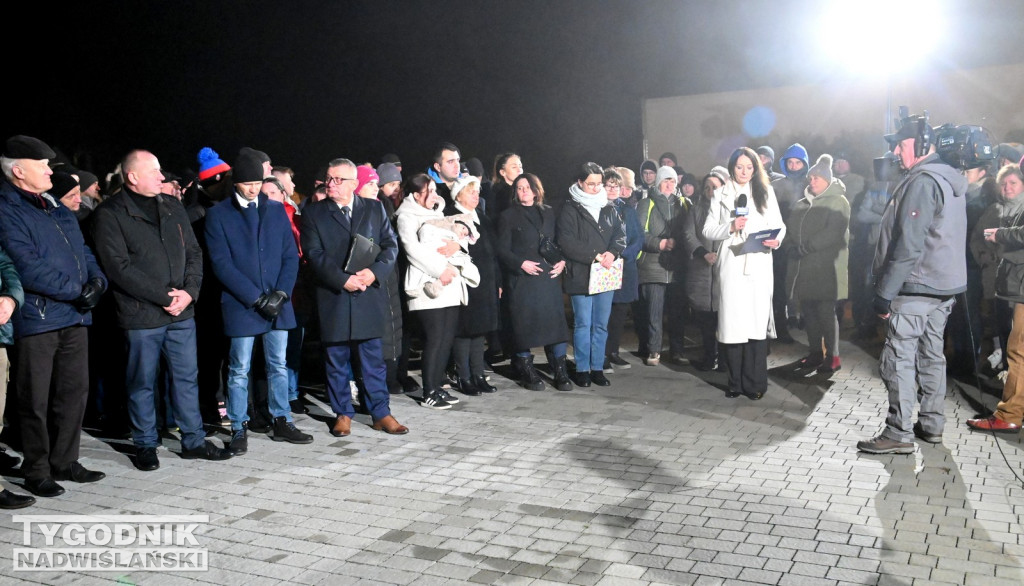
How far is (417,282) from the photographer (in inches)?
275

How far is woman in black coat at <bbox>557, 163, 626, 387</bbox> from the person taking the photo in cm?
766

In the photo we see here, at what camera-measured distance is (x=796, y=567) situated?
3.71 meters

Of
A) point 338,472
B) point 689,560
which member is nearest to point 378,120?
point 338,472

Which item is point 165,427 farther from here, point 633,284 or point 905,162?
point 905,162

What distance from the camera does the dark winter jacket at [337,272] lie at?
20.0 feet

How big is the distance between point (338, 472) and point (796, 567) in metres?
2.79

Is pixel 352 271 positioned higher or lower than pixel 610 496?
higher

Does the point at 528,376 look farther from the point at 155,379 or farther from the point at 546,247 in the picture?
the point at 155,379

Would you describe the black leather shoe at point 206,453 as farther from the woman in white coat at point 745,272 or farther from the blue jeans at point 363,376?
the woman in white coat at point 745,272

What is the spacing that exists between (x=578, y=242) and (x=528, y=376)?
124cm

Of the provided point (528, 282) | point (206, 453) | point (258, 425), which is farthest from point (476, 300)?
point (206, 453)

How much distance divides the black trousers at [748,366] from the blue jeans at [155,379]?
13.1 ft

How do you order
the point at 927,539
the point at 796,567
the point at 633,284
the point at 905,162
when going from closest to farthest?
the point at 796,567
the point at 927,539
the point at 905,162
the point at 633,284

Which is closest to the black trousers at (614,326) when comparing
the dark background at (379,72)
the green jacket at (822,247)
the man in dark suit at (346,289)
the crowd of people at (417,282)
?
the crowd of people at (417,282)
